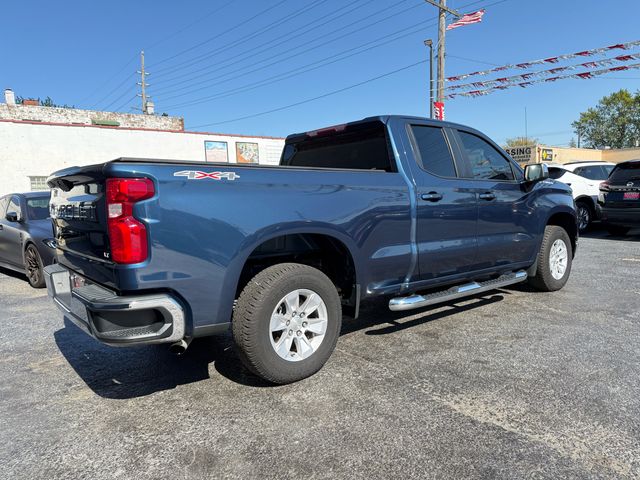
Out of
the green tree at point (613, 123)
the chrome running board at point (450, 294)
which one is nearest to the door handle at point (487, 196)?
the chrome running board at point (450, 294)

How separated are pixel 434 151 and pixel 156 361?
307 centimetres

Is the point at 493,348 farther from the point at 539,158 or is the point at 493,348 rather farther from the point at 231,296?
the point at 539,158

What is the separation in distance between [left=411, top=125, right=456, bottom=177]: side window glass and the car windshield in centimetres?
590

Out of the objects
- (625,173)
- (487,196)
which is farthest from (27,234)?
(625,173)

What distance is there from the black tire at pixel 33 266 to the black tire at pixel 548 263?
22.2ft

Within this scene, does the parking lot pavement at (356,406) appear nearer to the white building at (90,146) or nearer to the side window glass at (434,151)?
the side window glass at (434,151)

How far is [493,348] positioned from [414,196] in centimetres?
144

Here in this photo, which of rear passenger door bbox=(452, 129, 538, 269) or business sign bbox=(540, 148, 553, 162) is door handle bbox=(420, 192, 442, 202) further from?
business sign bbox=(540, 148, 553, 162)

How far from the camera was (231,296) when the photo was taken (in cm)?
295

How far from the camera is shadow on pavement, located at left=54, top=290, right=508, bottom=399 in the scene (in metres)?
3.37

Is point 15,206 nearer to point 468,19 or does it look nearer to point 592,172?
point 592,172

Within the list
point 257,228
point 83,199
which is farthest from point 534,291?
point 83,199

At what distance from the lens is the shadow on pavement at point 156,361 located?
3.37 metres

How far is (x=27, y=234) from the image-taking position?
6.85 meters
